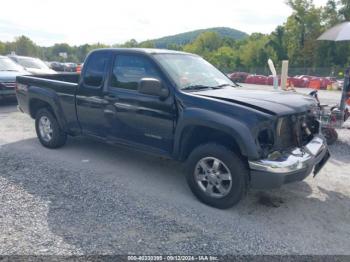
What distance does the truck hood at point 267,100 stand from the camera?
3858 millimetres

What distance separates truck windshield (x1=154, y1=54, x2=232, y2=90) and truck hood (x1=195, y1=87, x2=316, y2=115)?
0.95 ft

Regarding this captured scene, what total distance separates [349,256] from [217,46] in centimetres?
10339

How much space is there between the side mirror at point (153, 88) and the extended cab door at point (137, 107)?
8cm

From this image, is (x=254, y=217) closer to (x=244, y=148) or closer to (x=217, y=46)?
(x=244, y=148)

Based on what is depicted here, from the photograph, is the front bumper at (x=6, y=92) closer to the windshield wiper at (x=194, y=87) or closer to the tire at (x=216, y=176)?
the windshield wiper at (x=194, y=87)

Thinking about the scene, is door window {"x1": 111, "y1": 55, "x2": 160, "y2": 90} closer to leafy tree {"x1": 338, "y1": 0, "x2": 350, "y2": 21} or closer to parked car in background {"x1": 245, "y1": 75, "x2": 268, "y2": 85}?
parked car in background {"x1": 245, "y1": 75, "x2": 268, "y2": 85}

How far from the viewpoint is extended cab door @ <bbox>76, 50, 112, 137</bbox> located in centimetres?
526

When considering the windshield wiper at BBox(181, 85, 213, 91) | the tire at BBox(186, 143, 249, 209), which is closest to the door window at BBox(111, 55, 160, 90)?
the windshield wiper at BBox(181, 85, 213, 91)

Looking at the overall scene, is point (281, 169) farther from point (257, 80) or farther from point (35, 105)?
point (257, 80)

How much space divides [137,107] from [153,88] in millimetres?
552

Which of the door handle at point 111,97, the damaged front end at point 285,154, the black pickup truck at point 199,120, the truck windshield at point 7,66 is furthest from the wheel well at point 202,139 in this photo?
the truck windshield at point 7,66

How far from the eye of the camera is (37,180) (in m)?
4.88

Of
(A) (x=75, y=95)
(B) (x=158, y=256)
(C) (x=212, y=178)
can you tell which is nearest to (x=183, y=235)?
Result: (B) (x=158, y=256)

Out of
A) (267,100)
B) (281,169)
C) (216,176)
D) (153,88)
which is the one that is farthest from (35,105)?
(281,169)
